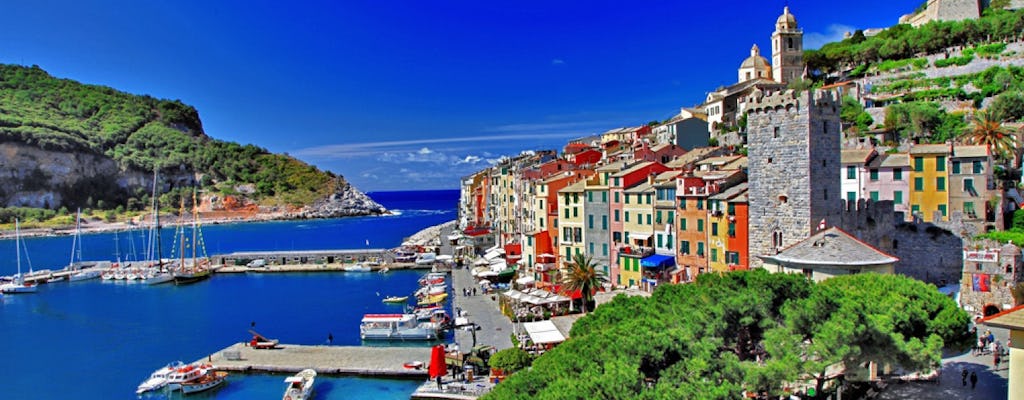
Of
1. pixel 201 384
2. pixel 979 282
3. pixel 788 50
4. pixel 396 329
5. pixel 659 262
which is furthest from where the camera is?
pixel 788 50

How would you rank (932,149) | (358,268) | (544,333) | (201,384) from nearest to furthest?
(544,333)
(201,384)
(932,149)
(358,268)

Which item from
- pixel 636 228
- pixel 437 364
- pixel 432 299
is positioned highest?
pixel 636 228

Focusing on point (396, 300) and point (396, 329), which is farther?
point (396, 300)

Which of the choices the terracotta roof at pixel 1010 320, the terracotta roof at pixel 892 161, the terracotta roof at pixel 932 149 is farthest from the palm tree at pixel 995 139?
the terracotta roof at pixel 1010 320

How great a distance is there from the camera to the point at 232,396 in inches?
1330

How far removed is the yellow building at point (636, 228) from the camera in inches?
1614

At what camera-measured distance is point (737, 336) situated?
71.0ft

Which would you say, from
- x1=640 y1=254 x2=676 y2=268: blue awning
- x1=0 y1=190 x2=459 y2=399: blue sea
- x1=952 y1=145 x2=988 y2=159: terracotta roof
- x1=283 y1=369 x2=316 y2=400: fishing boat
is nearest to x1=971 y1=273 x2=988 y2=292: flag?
x1=952 y1=145 x2=988 y2=159: terracotta roof

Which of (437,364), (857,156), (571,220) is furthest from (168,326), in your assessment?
(857,156)

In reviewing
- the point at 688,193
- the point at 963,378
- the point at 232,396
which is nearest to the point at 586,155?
the point at 688,193

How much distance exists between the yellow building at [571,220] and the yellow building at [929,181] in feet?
63.2

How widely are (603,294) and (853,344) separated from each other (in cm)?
1752

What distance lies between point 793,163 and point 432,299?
3089cm

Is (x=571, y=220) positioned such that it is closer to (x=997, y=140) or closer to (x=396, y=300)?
(x=396, y=300)
